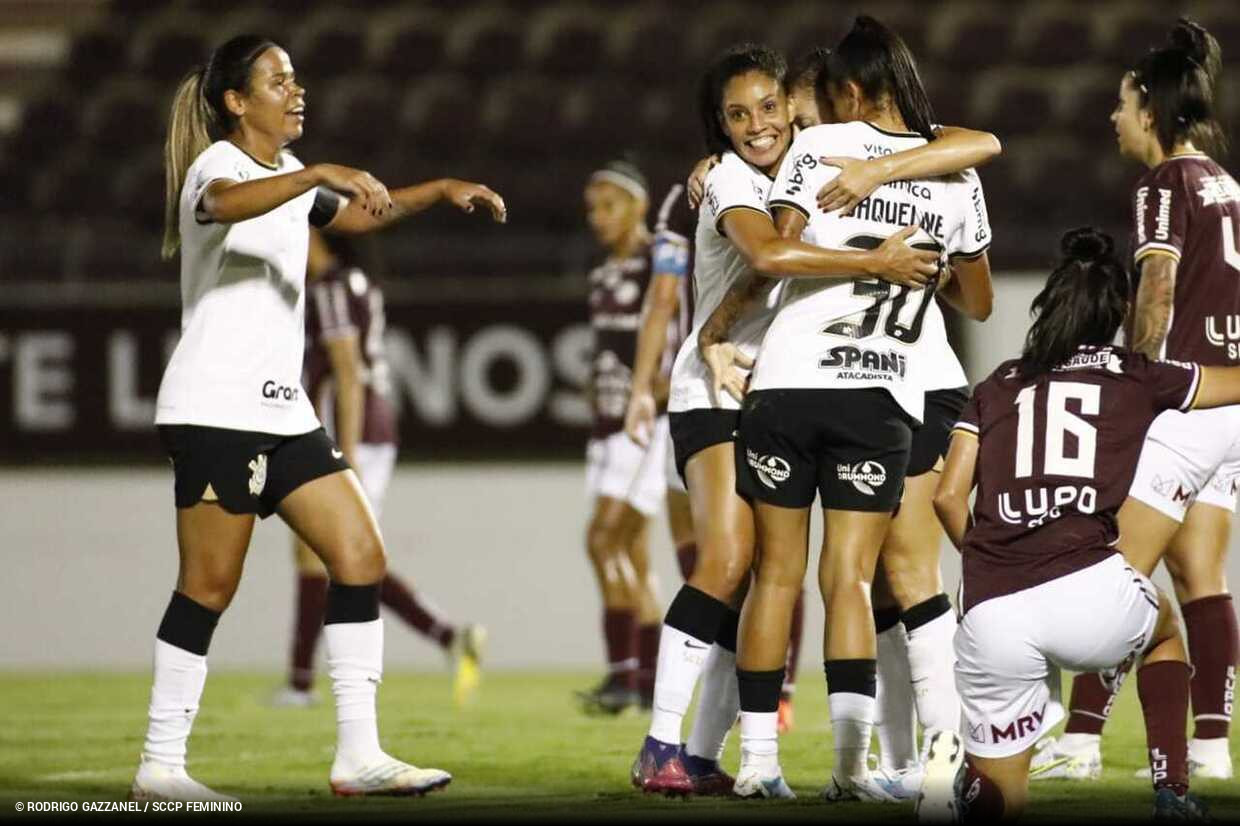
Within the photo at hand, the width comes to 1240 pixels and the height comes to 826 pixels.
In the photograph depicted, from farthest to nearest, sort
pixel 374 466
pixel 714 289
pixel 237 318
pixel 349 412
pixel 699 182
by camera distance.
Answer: pixel 374 466
pixel 349 412
pixel 699 182
pixel 714 289
pixel 237 318

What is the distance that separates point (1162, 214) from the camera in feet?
19.2

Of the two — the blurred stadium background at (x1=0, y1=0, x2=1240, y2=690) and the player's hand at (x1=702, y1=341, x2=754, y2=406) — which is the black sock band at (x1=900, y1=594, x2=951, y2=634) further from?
the blurred stadium background at (x1=0, y1=0, x2=1240, y2=690)

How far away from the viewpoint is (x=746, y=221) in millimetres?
5367

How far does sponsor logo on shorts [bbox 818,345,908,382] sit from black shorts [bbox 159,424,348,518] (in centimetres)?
139

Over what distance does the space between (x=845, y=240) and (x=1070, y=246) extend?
1.81ft

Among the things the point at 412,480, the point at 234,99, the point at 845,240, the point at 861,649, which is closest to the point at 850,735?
the point at 861,649

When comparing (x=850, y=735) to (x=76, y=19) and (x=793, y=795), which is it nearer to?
(x=793, y=795)

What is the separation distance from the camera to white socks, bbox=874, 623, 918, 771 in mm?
5758

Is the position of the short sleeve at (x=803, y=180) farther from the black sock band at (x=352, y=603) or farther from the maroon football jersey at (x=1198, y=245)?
the black sock band at (x=352, y=603)

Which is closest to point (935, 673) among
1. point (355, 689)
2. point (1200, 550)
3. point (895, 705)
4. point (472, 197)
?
point (895, 705)

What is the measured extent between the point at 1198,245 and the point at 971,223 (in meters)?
0.85

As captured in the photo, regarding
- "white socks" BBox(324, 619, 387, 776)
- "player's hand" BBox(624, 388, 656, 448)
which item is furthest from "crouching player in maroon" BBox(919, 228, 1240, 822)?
"player's hand" BBox(624, 388, 656, 448)

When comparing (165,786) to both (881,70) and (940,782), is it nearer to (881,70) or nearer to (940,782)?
(940,782)

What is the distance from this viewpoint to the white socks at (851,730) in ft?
17.5
